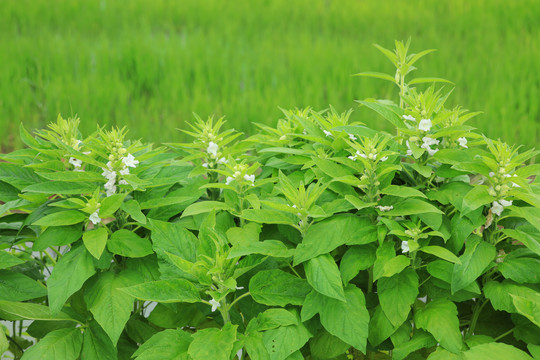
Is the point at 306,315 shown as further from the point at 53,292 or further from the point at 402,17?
the point at 402,17

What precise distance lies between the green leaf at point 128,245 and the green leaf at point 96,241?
26 mm

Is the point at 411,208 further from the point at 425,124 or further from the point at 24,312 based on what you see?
the point at 24,312

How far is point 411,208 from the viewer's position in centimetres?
153

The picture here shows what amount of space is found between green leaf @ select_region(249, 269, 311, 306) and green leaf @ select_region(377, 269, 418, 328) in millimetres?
212

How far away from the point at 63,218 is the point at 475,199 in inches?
45.5

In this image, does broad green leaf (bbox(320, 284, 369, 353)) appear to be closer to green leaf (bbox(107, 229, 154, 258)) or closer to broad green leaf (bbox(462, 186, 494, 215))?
broad green leaf (bbox(462, 186, 494, 215))

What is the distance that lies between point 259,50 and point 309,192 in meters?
4.88

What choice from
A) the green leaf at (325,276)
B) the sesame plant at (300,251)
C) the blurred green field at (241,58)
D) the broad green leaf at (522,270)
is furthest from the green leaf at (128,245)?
the blurred green field at (241,58)

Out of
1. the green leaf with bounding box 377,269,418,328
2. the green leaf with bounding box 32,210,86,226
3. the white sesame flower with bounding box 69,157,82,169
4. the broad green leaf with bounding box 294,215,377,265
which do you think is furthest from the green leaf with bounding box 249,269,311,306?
the white sesame flower with bounding box 69,157,82,169

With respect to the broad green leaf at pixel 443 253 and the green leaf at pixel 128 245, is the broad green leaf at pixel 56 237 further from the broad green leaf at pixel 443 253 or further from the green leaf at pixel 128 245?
the broad green leaf at pixel 443 253

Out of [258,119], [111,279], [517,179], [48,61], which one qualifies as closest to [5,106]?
[48,61]

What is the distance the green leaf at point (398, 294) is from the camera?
4.95 feet

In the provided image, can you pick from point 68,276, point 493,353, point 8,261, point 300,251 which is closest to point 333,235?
point 300,251

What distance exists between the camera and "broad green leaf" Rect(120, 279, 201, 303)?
142cm
